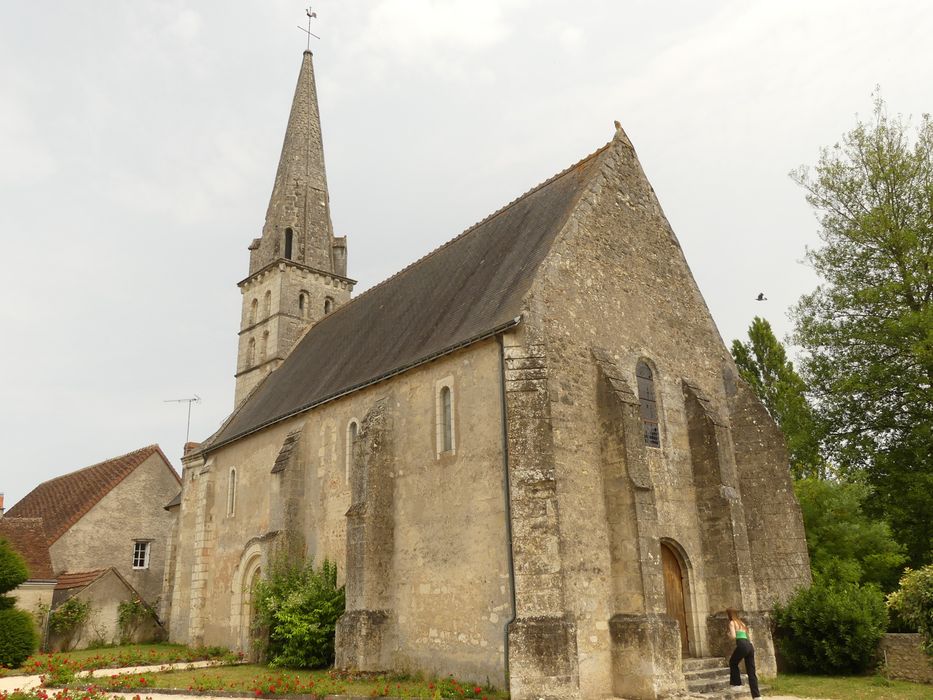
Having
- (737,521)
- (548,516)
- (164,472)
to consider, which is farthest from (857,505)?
(164,472)

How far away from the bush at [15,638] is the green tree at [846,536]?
19.3 meters

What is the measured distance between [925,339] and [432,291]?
41.4 ft

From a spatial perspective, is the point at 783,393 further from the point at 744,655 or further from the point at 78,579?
the point at 78,579

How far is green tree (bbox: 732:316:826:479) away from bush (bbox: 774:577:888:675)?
19.3ft

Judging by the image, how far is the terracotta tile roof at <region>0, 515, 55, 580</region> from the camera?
23.0 metres

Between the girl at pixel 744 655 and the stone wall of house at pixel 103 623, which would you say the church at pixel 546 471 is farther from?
the stone wall of house at pixel 103 623

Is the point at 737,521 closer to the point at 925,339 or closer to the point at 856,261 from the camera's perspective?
the point at 925,339

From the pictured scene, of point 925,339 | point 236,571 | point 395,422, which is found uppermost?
point 925,339

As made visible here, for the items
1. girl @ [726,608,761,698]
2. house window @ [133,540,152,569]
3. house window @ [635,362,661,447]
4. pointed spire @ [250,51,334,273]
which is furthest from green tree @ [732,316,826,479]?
house window @ [133,540,152,569]

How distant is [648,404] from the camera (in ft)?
50.5

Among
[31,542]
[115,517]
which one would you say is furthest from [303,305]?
[31,542]

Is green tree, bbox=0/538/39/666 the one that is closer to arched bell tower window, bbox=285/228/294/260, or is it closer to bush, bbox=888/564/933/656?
arched bell tower window, bbox=285/228/294/260

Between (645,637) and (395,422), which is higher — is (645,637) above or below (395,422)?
below

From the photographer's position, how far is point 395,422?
15914 millimetres
